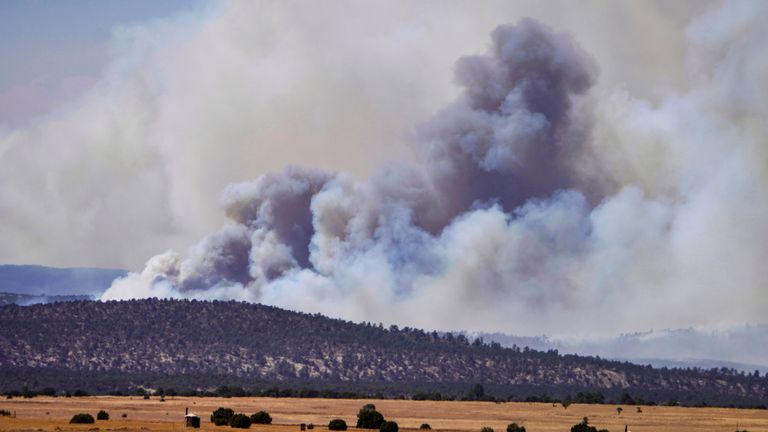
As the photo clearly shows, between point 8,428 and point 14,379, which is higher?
point 14,379

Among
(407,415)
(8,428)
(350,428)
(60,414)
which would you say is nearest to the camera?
(8,428)

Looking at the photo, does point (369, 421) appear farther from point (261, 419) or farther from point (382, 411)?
point (382, 411)

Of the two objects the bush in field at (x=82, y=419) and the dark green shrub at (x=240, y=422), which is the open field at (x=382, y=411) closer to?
the bush in field at (x=82, y=419)

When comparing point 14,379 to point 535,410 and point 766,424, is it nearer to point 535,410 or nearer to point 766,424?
point 535,410

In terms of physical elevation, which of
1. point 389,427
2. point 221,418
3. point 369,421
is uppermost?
point 369,421

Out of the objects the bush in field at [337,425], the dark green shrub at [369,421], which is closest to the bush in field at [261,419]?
the bush in field at [337,425]

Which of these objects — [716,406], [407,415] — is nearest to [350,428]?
[407,415]

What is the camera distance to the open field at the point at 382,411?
128m

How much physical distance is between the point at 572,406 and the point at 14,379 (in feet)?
234

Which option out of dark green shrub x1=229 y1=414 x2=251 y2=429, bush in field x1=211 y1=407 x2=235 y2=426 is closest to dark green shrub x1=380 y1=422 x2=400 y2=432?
dark green shrub x1=229 y1=414 x2=251 y2=429

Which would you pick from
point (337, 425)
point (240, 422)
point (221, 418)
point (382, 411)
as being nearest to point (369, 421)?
point (337, 425)

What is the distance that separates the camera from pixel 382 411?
157 metres

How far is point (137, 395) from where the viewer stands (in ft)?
593

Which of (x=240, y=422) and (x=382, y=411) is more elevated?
(x=382, y=411)
